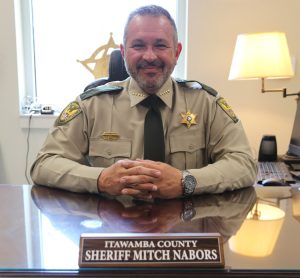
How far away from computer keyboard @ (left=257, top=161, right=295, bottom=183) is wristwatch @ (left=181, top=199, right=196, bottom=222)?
0.67m

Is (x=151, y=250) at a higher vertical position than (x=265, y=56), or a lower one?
lower

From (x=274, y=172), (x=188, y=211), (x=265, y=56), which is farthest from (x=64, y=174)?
(x=265, y=56)

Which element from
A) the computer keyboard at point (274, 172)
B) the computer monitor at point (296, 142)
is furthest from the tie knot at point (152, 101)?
the computer monitor at point (296, 142)

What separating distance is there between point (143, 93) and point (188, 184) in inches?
18.5

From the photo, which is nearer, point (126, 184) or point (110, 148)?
point (126, 184)

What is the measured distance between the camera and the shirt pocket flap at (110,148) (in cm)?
122

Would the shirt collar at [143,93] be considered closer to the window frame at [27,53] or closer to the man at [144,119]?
the man at [144,119]

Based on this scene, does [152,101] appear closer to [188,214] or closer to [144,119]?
[144,119]

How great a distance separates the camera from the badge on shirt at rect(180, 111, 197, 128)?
4.13 feet

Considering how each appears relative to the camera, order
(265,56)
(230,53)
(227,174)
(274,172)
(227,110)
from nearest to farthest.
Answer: (227,174), (227,110), (274,172), (265,56), (230,53)

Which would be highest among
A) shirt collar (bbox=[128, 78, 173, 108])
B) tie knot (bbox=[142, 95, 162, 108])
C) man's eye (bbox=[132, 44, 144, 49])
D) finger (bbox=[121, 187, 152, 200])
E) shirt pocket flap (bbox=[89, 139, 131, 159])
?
man's eye (bbox=[132, 44, 144, 49])

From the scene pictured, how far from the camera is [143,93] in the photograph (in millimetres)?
1290

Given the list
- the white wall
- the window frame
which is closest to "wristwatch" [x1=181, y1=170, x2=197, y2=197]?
the white wall

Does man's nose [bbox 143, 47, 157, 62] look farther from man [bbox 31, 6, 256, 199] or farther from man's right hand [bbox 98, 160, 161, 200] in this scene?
man's right hand [bbox 98, 160, 161, 200]
